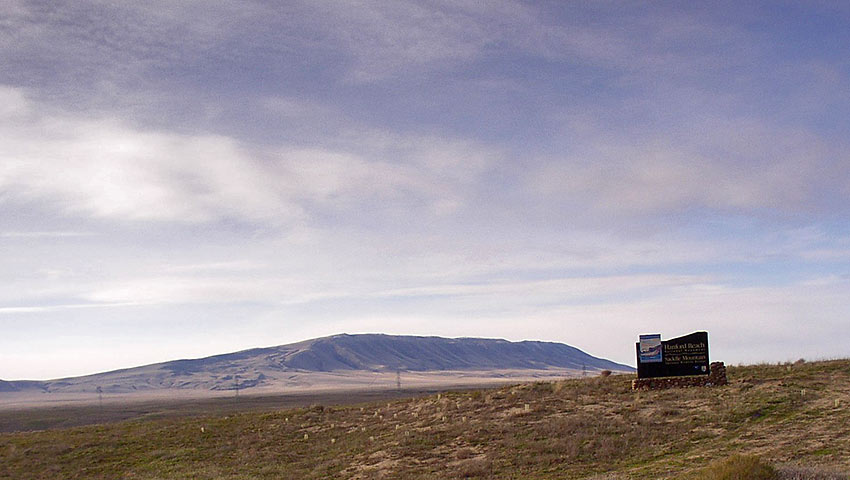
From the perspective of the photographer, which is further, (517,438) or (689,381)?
(689,381)

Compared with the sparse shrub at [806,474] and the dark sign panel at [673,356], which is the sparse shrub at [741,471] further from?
the dark sign panel at [673,356]

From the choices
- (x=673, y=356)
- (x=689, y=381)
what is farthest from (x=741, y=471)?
(x=673, y=356)

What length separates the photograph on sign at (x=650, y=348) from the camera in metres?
38.5

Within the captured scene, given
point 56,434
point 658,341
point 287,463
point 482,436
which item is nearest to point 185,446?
point 287,463

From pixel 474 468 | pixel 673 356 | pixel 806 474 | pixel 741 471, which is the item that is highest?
pixel 673 356

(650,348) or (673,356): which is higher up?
(650,348)

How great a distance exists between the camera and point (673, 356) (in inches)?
1507

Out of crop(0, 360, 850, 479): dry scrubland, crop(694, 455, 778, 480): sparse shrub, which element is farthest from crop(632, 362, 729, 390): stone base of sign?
crop(694, 455, 778, 480): sparse shrub

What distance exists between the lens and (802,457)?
21703 millimetres

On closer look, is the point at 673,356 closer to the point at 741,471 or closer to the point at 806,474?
the point at 806,474

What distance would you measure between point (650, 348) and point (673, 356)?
130 cm

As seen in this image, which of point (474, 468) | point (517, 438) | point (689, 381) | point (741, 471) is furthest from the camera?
point (689, 381)

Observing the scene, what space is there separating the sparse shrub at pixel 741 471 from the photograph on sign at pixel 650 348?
21.2m

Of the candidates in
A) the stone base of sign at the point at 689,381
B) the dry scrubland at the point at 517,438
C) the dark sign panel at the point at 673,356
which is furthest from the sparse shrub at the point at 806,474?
the dark sign panel at the point at 673,356
